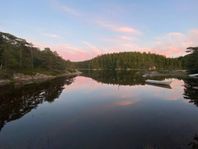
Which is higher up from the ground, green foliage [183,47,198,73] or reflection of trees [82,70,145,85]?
green foliage [183,47,198,73]

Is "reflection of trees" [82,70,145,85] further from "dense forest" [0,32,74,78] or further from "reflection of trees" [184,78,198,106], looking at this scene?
"dense forest" [0,32,74,78]

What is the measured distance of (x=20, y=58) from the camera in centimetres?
8175

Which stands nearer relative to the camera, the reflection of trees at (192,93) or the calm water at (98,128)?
the calm water at (98,128)

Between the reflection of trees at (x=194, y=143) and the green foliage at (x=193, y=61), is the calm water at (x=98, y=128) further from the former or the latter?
the green foliage at (x=193, y=61)

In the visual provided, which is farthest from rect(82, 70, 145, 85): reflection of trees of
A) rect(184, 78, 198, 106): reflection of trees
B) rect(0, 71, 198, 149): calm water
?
rect(0, 71, 198, 149): calm water

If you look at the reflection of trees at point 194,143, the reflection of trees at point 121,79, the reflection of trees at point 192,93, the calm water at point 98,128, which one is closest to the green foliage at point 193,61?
the reflection of trees at point 121,79

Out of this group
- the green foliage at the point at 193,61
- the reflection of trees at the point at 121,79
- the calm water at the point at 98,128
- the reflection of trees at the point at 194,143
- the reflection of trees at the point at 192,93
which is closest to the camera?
the reflection of trees at the point at 194,143

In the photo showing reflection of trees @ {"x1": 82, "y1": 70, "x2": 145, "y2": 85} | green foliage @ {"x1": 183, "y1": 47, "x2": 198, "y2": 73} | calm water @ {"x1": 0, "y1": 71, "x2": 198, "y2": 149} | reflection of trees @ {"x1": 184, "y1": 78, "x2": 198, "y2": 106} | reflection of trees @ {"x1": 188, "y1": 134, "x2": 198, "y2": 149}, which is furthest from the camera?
green foliage @ {"x1": 183, "y1": 47, "x2": 198, "y2": 73}

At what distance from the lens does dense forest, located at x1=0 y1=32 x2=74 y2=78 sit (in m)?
70.0

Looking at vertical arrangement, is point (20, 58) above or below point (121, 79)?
above

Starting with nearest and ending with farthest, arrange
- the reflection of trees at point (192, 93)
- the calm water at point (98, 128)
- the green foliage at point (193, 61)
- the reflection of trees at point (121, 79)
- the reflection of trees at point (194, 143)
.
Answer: the reflection of trees at point (194, 143)
the calm water at point (98, 128)
the reflection of trees at point (192, 93)
the reflection of trees at point (121, 79)
the green foliage at point (193, 61)

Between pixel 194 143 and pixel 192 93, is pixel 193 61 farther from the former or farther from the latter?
pixel 194 143

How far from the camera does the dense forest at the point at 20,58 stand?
70000 mm

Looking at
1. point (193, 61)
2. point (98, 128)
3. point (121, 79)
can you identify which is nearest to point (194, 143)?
point (98, 128)
